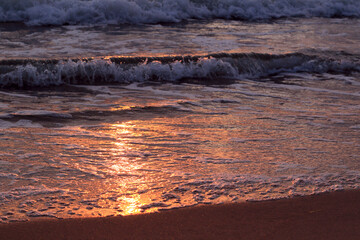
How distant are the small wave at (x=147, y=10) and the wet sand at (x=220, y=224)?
10.5 m

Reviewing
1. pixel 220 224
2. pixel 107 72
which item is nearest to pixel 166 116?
pixel 220 224

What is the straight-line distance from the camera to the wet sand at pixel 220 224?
2395 mm

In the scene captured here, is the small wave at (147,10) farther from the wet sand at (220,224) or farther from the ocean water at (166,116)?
the wet sand at (220,224)

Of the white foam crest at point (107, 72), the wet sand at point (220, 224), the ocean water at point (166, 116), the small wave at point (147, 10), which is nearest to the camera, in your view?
the wet sand at point (220, 224)

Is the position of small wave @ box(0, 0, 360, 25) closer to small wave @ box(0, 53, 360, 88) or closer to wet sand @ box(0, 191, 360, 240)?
small wave @ box(0, 53, 360, 88)

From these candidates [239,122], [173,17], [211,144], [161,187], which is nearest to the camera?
[161,187]

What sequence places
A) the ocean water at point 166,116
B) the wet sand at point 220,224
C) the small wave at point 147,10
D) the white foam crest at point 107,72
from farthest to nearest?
the small wave at point 147,10, the white foam crest at point 107,72, the ocean water at point 166,116, the wet sand at point 220,224

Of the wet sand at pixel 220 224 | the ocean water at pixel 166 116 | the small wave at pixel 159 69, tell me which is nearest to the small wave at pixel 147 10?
the ocean water at pixel 166 116

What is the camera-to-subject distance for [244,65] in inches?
321

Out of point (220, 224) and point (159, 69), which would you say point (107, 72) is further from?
point (220, 224)

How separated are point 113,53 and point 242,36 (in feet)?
13.3

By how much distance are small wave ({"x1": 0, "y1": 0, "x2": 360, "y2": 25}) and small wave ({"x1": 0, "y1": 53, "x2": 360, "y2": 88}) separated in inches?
209

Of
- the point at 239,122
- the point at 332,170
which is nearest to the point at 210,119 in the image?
the point at 239,122

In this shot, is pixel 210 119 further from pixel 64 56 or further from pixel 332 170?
pixel 64 56
